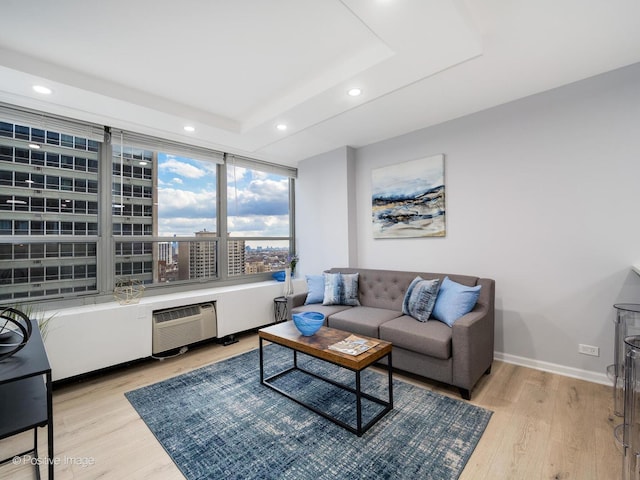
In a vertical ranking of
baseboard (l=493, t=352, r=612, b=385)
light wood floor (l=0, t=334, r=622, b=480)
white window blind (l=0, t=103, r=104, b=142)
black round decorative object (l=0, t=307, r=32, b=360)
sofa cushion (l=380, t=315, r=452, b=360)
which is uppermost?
white window blind (l=0, t=103, r=104, b=142)

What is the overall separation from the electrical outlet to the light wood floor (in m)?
0.25

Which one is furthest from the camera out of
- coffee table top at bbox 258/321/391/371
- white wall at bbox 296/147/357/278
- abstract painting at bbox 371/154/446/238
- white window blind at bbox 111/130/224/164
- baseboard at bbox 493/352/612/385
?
white wall at bbox 296/147/357/278

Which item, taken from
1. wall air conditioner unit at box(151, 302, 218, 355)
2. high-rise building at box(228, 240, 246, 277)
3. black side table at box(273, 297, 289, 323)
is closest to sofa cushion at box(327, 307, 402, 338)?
black side table at box(273, 297, 289, 323)

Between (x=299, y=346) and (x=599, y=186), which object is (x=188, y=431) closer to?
(x=299, y=346)

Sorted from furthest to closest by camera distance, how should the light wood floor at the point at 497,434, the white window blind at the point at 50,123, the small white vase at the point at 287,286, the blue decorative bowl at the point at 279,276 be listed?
the blue decorative bowl at the point at 279,276
the small white vase at the point at 287,286
the white window blind at the point at 50,123
the light wood floor at the point at 497,434

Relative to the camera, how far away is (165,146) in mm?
3559

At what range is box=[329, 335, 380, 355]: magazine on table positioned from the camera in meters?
2.04

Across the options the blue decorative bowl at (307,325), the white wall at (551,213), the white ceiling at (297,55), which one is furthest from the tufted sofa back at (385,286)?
the white ceiling at (297,55)

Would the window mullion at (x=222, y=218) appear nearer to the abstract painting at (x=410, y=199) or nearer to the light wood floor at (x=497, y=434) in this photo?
the light wood floor at (x=497, y=434)

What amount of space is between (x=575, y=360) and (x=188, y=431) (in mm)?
3243

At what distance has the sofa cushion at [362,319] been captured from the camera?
9.22 ft

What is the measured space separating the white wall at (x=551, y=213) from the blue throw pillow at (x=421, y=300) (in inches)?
23.3

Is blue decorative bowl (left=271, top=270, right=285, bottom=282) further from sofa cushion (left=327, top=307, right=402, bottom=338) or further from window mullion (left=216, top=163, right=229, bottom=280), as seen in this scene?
sofa cushion (left=327, top=307, right=402, bottom=338)

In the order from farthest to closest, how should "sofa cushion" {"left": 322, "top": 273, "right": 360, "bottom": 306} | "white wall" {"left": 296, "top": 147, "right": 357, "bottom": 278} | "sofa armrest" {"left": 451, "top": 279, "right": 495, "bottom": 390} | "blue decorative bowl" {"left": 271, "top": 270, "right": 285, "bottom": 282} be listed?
"blue decorative bowl" {"left": 271, "top": 270, "right": 285, "bottom": 282} < "white wall" {"left": 296, "top": 147, "right": 357, "bottom": 278} < "sofa cushion" {"left": 322, "top": 273, "right": 360, "bottom": 306} < "sofa armrest" {"left": 451, "top": 279, "right": 495, "bottom": 390}
